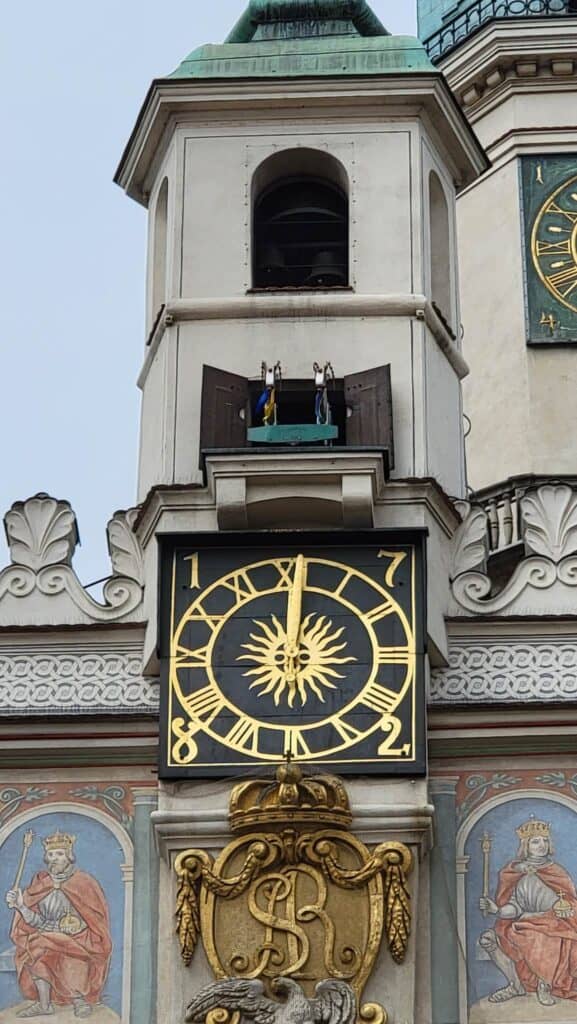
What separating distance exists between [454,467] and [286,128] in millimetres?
1789

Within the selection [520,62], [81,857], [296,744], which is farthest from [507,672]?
[520,62]

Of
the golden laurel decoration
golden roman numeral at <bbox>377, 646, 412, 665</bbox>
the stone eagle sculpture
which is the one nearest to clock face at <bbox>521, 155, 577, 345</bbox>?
golden roman numeral at <bbox>377, 646, 412, 665</bbox>

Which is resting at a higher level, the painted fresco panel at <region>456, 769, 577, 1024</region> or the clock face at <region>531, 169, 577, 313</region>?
the clock face at <region>531, 169, 577, 313</region>

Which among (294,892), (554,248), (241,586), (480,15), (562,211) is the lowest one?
(294,892)

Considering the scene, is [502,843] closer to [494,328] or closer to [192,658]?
[192,658]

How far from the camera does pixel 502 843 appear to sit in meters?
15.4

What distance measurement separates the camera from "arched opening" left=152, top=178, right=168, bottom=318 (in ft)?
56.2

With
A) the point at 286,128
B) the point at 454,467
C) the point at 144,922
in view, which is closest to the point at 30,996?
the point at 144,922

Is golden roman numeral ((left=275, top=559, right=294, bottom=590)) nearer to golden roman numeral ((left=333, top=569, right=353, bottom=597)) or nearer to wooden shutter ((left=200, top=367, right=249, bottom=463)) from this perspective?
golden roman numeral ((left=333, top=569, right=353, bottom=597))

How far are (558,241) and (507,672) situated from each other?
5020mm

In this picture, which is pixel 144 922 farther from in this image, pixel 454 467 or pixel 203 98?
pixel 203 98

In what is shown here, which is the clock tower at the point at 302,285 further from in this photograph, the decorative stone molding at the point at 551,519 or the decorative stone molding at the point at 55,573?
the decorative stone molding at the point at 551,519

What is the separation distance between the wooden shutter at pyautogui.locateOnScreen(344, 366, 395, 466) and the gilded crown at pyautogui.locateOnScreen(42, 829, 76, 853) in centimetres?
210

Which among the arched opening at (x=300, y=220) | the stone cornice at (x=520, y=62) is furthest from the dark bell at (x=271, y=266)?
the stone cornice at (x=520, y=62)
